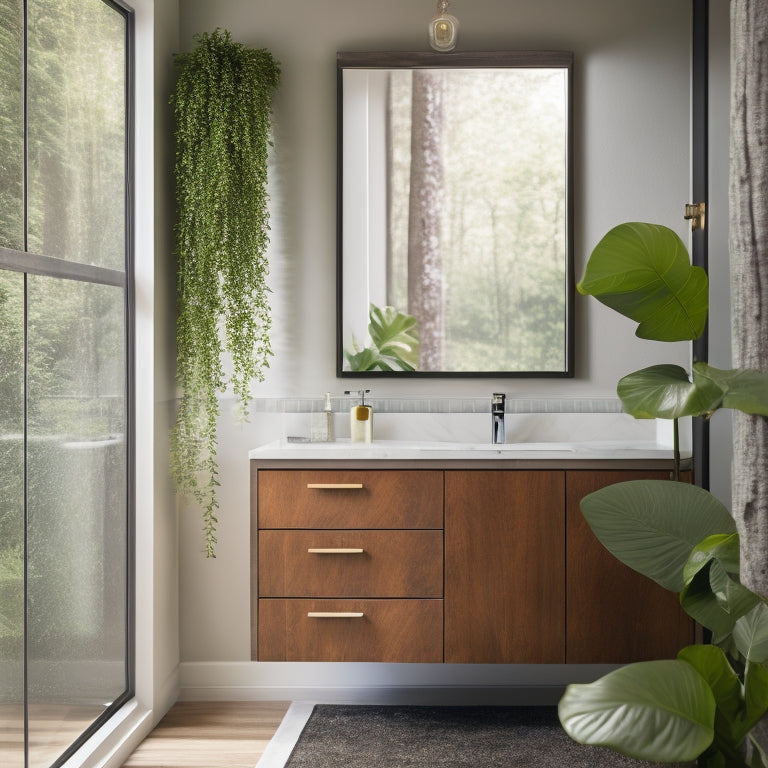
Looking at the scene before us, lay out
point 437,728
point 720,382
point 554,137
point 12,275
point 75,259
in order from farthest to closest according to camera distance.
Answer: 1. point 554,137
2. point 437,728
3. point 75,259
4. point 12,275
5. point 720,382

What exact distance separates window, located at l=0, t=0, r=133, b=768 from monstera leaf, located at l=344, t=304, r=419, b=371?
870 mm

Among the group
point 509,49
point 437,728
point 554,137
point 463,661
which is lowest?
point 437,728

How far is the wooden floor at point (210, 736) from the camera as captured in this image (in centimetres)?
248

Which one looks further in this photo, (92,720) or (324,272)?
(324,272)

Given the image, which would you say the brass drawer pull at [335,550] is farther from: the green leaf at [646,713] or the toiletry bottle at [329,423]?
the green leaf at [646,713]

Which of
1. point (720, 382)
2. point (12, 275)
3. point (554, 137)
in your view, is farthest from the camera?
point (554, 137)

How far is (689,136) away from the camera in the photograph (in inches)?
116

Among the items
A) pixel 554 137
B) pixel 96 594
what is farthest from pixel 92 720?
pixel 554 137

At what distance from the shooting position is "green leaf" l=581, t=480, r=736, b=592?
2004 mm

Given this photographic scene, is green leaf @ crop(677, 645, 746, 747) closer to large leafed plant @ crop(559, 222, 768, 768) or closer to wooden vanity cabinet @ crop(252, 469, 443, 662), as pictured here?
large leafed plant @ crop(559, 222, 768, 768)

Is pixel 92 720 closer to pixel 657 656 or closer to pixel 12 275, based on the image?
pixel 12 275

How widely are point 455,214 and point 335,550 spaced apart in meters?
1.29

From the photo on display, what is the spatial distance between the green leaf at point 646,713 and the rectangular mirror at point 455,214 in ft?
5.16

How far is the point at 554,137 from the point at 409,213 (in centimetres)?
59
